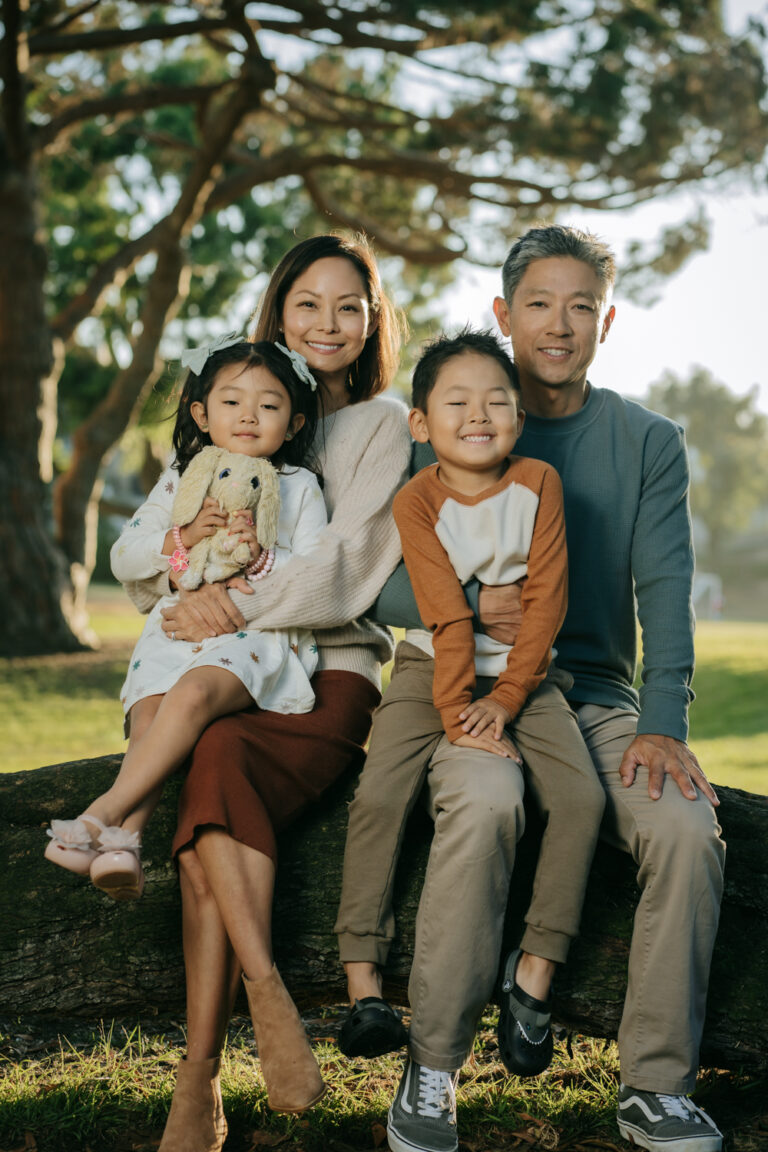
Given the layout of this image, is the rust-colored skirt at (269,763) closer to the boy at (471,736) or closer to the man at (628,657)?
the boy at (471,736)

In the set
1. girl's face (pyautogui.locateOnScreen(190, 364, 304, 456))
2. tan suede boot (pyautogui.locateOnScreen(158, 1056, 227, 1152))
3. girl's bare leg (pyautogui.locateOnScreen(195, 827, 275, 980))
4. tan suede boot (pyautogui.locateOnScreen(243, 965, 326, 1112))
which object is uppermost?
girl's face (pyautogui.locateOnScreen(190, 364, 304, 456))

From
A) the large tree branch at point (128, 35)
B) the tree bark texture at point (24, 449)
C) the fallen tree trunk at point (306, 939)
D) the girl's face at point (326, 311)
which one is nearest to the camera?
the fallen tree trunk at point (306, 939)

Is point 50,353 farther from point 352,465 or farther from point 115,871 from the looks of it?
point 115,871

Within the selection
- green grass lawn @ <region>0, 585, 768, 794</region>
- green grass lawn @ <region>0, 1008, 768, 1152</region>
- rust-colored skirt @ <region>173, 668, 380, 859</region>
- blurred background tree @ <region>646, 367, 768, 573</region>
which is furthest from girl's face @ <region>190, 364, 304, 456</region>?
blurred background tree @ <region>646, 367, 768, 573</region>

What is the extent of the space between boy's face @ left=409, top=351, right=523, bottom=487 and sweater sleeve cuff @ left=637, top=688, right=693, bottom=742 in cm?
64

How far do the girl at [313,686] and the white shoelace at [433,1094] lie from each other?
250 mm

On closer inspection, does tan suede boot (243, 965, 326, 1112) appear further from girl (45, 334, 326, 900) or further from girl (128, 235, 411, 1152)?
girl (45, 334, 326, 900)

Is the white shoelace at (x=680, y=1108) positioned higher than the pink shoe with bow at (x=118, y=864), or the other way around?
the pink shoe with bow at (x=118, y=864)

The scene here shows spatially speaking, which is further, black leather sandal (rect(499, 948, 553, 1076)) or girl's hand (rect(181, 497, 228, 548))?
girl's hand (rect(181, 497, 228, 548))

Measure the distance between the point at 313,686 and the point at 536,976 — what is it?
2.86ft

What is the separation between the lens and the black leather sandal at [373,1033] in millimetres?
2156

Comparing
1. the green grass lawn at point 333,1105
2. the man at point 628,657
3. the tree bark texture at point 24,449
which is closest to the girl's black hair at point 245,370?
the man at point 628,657

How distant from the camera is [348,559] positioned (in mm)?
2766

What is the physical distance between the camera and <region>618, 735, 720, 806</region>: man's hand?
2.37 metres
